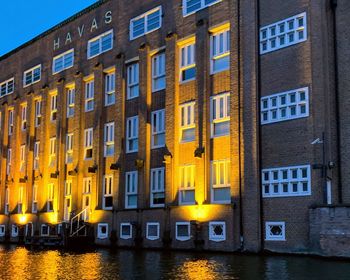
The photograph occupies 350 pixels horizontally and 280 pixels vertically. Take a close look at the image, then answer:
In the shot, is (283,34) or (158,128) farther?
(158,128)

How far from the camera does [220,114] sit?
2744 cm

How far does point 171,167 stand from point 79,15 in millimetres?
14474

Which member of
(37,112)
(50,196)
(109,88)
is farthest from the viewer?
(37,112)

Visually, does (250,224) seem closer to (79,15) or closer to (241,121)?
(241,121)

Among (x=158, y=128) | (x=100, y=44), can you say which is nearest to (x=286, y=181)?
(x=158, y=128)

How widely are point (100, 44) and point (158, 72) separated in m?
6.21

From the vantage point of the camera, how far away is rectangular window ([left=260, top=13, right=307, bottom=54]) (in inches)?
956

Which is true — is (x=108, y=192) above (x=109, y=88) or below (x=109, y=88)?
below

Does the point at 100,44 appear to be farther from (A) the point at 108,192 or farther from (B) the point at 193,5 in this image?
(A) the point at 108,192

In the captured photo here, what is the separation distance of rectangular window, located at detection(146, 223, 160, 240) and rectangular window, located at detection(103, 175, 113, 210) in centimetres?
382

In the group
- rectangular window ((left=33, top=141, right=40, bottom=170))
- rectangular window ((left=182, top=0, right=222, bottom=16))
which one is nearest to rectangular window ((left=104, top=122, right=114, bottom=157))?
rectangular window ((left=182, top=0, right=222, bottom=16))

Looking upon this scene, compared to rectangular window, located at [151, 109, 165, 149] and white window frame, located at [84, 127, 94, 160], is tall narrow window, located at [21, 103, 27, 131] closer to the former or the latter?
white window frame, located at [84, 127, 94, 160]

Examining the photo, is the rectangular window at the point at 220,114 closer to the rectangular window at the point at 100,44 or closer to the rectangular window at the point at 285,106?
the rectangular window at the point at 285,106

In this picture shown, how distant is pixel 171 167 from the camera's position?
29297mm
